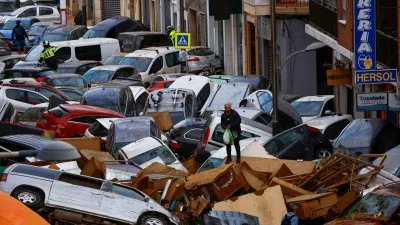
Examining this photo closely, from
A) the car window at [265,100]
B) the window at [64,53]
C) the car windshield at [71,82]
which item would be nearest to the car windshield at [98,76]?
the car windshield at [71,82]

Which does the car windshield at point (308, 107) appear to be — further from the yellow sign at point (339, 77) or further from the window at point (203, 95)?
the window at point (203, 95)

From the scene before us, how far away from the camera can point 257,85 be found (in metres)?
33.4

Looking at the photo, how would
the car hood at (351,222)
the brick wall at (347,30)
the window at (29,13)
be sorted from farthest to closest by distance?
the window at (29,13), the brick wall at (347,30), the car hood at (351,222)

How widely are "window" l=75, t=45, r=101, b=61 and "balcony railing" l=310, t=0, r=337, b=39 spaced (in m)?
13.2

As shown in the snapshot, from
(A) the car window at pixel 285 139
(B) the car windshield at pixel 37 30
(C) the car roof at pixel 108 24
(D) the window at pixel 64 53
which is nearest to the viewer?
(A) the car window at pixel 285 139

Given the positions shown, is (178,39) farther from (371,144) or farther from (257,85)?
(371,144)

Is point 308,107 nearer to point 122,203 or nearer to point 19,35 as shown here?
point 122,203

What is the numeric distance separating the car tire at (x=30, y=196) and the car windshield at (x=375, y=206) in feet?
15.3

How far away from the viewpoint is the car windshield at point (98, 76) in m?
36.7

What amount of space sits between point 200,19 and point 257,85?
20.6m

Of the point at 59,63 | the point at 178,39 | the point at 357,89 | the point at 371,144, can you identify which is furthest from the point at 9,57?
the point at 371,144

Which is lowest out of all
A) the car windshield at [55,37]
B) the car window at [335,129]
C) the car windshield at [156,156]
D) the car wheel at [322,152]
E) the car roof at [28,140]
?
the car wheel at [322,152]

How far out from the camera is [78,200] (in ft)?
57.7

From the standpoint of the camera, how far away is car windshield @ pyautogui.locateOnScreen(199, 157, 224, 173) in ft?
70.9
